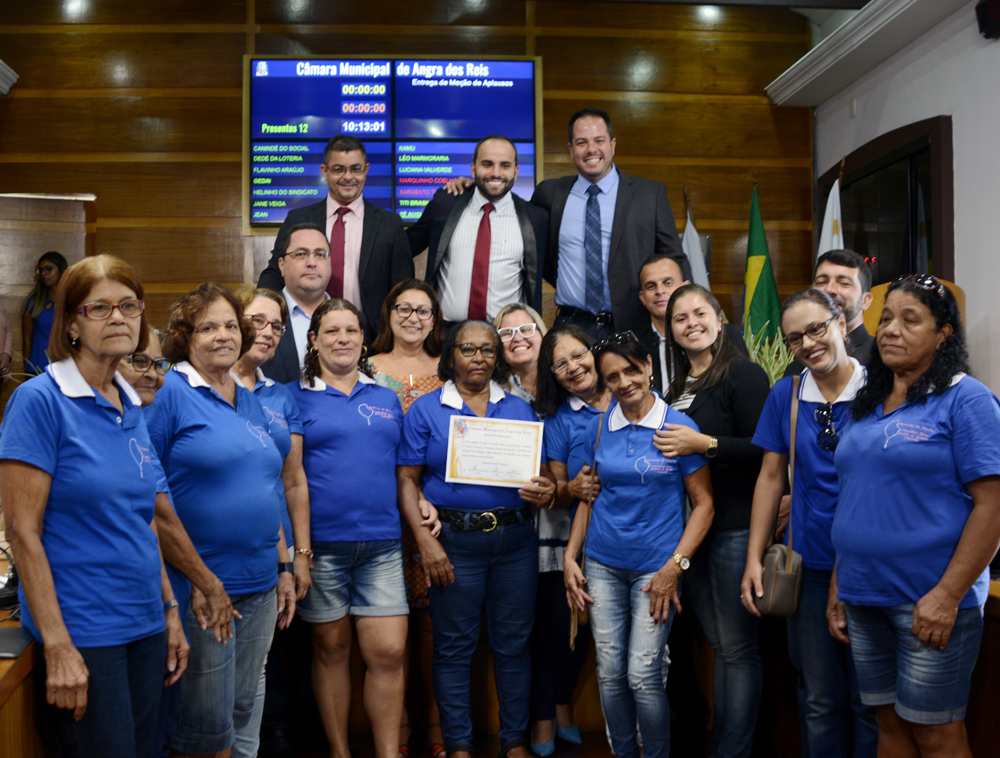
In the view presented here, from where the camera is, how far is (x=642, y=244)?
3629mm

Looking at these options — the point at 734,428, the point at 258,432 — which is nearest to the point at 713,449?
the point at 734,428

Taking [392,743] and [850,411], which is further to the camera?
[392,743]

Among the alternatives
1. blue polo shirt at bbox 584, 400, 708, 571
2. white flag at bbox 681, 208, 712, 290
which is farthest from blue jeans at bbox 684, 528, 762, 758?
white flag at bbox 681, 208, 712, 290

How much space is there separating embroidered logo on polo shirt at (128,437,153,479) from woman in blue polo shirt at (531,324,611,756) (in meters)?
1.38

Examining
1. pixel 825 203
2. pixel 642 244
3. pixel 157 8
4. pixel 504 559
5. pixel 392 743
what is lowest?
pixel 392 743

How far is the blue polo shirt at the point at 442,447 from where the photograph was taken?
8.81 feet

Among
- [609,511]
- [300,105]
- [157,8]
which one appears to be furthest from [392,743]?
[157,8]

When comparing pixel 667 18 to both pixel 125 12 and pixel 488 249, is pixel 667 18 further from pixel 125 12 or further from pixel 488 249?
pixel 125 12

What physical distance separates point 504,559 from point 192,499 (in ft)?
3.53

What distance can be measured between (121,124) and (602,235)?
4.09m

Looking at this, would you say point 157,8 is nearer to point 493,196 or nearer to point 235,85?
point 235,85

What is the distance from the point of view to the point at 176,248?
232 inches

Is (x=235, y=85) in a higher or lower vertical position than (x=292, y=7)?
lower

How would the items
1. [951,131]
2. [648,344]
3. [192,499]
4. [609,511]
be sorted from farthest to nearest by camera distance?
[951,131]
[648,344]
[609,511]
[192,499]
